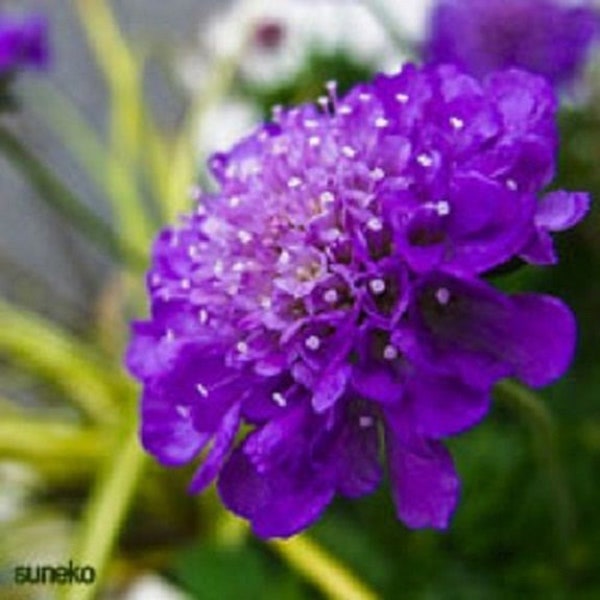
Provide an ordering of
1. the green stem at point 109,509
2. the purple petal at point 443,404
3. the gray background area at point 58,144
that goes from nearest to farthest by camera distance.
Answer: the purple petal at point 443,404, the green stem at point 109,509, the gray background area at point 58,144

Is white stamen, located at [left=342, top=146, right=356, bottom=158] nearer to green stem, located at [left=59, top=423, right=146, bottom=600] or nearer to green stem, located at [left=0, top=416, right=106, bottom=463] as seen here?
green stem, located at [left=59, top=423, right=146, bottom=600]

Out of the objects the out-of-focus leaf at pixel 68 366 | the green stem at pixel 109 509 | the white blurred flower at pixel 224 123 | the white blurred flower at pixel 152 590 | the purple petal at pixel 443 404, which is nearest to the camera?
the purple petal at pixel 443 404

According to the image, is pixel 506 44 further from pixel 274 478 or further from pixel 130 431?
→ pixel 274 478

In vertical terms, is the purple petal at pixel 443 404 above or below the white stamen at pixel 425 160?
below

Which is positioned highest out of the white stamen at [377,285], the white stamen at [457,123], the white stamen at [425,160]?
the white stamen at [457,123]

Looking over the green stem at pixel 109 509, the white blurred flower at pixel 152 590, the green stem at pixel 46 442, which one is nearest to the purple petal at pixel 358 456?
the green stem at pixel 109 509

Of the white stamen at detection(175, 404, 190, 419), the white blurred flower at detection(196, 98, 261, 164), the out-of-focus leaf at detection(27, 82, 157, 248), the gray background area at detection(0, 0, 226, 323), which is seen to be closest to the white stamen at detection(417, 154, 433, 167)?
the white stamen at detection(175, 404, 190, 419)

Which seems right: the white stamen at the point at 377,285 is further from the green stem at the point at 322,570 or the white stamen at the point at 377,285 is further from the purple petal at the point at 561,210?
the green stem at the point at 322,570
